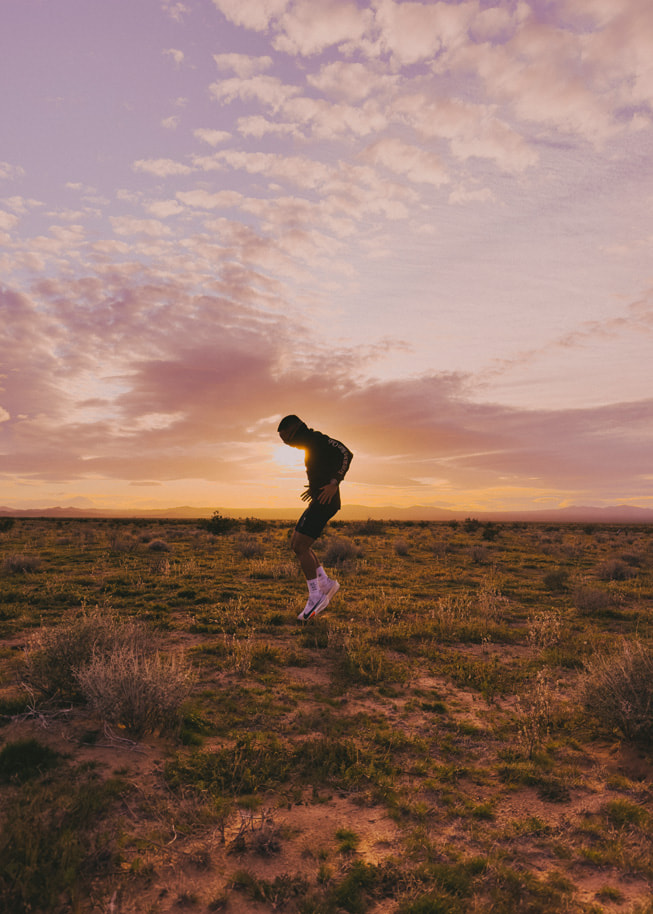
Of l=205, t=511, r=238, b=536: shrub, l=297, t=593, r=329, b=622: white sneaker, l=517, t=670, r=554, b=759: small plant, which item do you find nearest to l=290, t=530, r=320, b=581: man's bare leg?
l=297, t=593, r=329, b=622: white sneaker

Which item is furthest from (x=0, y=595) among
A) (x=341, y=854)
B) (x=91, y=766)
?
(x=341, y=854)

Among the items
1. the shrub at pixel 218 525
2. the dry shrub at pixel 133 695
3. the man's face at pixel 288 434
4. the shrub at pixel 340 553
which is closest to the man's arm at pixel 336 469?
the man's face at pixel 288 434

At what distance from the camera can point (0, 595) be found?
1122 cm

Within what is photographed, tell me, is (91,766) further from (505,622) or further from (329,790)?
(505,622)

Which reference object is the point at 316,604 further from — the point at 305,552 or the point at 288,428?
the point at 288,428

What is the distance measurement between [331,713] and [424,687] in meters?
1.61

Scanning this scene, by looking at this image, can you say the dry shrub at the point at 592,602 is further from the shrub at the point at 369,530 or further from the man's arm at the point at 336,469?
the shrub at the point at 369,530

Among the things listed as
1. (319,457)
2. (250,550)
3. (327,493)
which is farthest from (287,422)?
(250,550)

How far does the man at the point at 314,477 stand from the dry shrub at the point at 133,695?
10.2 ft

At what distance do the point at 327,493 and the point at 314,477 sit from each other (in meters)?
0.36

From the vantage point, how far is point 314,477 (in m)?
7.82

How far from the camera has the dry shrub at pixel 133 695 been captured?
4809mm

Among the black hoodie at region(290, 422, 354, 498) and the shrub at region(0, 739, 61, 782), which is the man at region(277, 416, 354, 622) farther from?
the shrub at region(0, 739, 61, 782)

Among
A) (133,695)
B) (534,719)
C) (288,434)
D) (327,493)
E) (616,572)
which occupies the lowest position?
(616,572)
